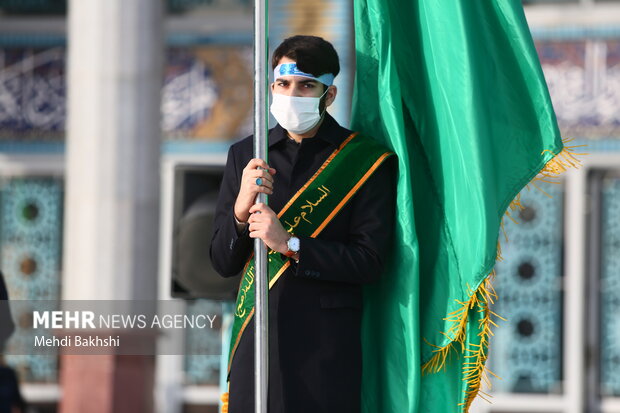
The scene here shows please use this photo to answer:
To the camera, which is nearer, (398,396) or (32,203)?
(398,396)

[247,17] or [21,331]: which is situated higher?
[247,17]

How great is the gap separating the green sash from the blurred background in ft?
14.6

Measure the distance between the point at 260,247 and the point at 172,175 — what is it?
5.13 metres

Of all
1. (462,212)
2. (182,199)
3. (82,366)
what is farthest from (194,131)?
(462,212)

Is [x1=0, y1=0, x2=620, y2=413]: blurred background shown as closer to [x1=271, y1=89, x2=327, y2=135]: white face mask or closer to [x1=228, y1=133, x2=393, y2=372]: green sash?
[x1=228, y1=133, x2=393, y2=372]: green sash

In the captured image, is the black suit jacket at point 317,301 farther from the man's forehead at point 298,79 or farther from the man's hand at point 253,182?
the man's forehead at point 298,79

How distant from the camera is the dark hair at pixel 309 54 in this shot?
340 cm

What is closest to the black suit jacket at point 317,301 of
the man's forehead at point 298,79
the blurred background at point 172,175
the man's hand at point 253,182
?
the man's hand at point 253,182

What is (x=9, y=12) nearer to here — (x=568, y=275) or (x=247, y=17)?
(x=247, y=17)

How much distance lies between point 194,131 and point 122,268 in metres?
2.35

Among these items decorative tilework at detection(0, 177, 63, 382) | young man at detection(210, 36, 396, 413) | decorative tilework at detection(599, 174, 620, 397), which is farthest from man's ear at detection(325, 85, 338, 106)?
A: decorative tilework at detection(0, 177, 63, 382)

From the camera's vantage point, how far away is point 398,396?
11.4 ft

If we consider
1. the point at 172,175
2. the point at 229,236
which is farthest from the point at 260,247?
the point at 172,175

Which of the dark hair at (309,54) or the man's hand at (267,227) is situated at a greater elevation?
the dark hair at (309,54)
